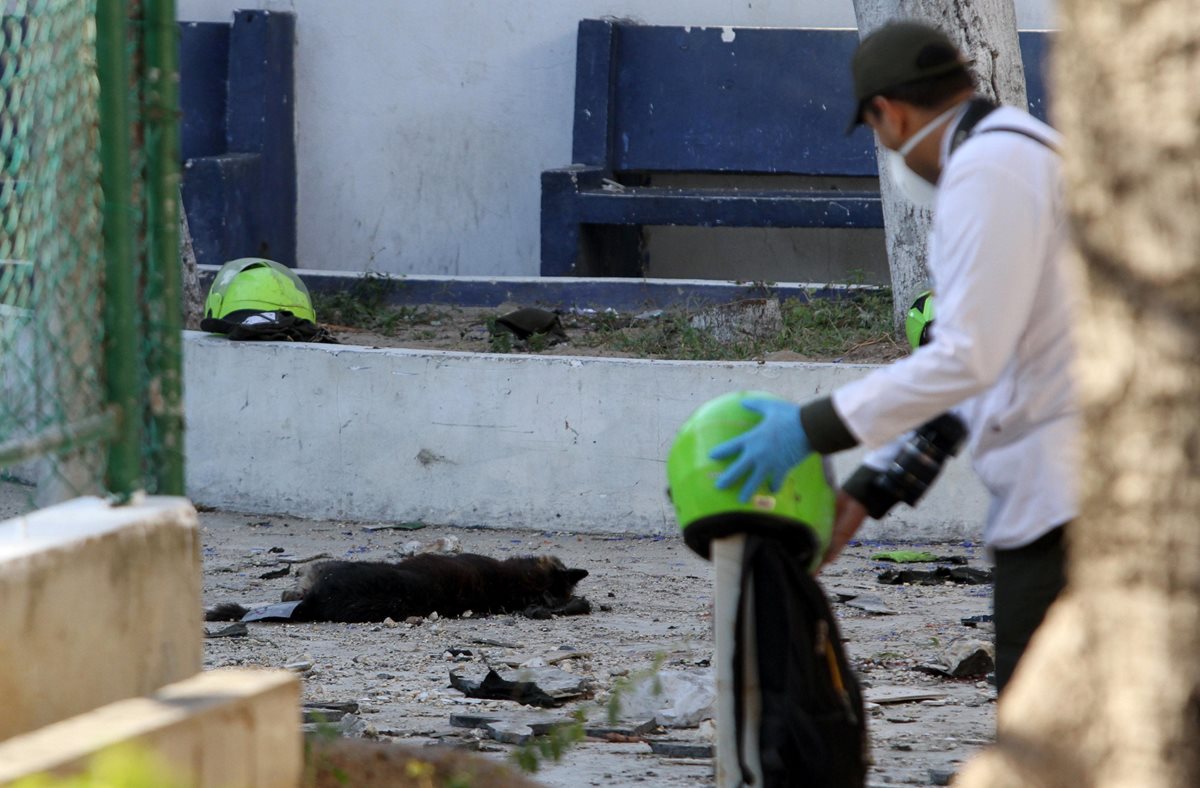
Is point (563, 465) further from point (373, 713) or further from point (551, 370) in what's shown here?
point (373, 713)

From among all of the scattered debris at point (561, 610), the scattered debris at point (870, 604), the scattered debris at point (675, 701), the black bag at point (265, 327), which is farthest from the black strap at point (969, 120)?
the black bag at point (265, 327)

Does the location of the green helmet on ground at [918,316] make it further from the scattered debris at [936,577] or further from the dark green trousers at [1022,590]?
the dark green trousers at [1022,590]

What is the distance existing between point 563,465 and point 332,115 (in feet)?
19.8

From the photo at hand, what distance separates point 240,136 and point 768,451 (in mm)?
10975

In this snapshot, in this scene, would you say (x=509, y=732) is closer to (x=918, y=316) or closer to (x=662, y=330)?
(x=918, y=316)

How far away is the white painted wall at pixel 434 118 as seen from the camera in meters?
13.3

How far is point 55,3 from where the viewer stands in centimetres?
310

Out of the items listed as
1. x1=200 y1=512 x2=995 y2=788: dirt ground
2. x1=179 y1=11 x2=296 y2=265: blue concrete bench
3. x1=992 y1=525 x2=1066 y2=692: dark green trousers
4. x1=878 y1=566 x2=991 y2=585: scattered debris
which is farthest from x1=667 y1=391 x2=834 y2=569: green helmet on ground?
x1=179 y1=11 x2=296 y2=265: blue concrete bench

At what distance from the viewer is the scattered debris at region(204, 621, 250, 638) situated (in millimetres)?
6309

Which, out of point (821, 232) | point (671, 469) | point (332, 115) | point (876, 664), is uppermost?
point (332, 115)

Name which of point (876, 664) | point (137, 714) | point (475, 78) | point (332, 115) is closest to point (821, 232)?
point (475, 78)

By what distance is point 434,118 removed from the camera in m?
13.5

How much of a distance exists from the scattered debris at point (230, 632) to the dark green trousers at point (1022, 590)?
3.79 m

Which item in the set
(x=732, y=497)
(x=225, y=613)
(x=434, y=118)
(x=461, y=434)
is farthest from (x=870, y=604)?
(x=434, y=118)
